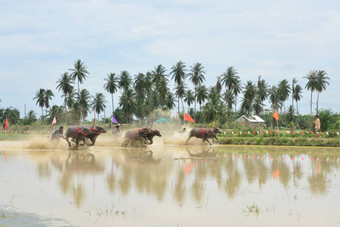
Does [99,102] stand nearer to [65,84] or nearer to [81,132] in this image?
[65,84]

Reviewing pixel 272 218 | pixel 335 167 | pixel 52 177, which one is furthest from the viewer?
pixel 335 167

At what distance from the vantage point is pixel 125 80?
89438mm

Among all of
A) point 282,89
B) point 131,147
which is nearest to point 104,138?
point 131,147

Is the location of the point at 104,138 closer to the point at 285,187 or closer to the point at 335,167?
the point at 335,167

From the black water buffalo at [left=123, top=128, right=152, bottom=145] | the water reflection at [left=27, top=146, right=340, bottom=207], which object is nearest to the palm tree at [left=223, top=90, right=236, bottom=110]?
the black water buffalo at [left=123, top=128, right=152, bottom=145]

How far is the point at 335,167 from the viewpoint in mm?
15711

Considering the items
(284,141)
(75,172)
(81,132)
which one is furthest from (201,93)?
(75,172)

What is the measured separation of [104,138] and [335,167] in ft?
57.7

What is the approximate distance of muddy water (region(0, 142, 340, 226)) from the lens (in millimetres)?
7422

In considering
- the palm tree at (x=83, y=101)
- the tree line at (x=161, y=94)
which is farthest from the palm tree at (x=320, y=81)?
the palm tree at (x=83, y=101)

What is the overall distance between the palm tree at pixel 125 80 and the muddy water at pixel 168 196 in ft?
246

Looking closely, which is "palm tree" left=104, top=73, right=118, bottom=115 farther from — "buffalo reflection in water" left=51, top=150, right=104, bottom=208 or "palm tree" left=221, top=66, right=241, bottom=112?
"buffalo reflection in water" left=51, top=150, right=104, bottom=208

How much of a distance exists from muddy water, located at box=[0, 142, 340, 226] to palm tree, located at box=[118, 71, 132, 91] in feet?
246

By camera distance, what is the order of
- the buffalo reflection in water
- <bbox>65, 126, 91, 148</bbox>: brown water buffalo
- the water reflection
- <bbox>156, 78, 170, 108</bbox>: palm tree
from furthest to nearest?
1. <bbox>156, 78, 170, 108</bbox>: palm tree
2. <bbox>65, 126, 91, 148</bbox>: brown water buffalo
3. the water reflection
4. the buffalo reflection in water
